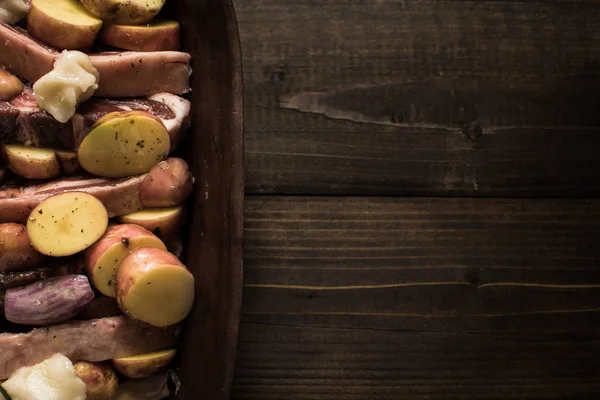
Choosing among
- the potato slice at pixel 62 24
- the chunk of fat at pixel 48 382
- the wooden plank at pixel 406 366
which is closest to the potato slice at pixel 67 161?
the potato slice at pixel 62 24

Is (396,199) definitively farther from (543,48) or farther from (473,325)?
(543,48)

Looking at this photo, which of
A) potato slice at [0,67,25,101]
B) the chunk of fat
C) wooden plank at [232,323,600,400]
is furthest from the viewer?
wooden plank at [232,323,600,400]

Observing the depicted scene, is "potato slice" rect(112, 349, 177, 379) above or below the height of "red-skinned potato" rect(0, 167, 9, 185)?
below

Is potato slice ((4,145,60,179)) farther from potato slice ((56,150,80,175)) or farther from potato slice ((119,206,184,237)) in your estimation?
potato slice ((119,206,184,237))

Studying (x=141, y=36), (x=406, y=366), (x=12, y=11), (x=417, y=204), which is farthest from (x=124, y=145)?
(x=406, y=366)

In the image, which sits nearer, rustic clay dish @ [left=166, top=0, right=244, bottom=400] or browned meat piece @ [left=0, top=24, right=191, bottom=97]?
rustic clay dish @ [left=166, top=0, right=244, bottom=400]

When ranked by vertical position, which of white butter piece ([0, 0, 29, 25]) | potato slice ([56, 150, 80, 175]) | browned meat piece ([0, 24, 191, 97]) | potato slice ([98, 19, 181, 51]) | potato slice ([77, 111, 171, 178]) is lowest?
potato slice ([56, 150, 80, 175])

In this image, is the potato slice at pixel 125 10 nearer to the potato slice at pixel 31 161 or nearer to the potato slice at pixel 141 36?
the potato slice at pixel 141 36

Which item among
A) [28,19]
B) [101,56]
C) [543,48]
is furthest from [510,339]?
[28,19]

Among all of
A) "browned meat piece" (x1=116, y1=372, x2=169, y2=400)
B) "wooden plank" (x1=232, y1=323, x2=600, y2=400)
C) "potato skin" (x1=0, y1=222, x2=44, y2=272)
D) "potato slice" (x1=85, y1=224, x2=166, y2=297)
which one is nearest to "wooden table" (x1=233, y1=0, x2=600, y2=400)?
"wooden plank" (x1=232, y1=323, x2=600, y2=400)
